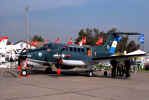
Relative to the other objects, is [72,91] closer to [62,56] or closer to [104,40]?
[62,56]

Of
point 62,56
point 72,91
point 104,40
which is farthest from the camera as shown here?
point 104,40

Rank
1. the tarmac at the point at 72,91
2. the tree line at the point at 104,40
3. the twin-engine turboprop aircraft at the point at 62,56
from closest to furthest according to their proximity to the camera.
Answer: the tarmac at the point at 72,91
the twin-engine turboprop aircraft at the point at 62,56
the tree line at the point at 104,40

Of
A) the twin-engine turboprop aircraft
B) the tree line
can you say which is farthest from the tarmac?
the tree line

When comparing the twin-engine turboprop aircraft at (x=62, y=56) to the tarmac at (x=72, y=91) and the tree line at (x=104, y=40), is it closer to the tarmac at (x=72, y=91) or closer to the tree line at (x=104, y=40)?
the tarmac at (x=72, y=91)

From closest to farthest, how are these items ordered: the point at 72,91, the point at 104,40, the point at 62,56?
the point at 72,91 → the point at 62,56 → the point at 104,40

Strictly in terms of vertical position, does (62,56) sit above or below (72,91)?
above

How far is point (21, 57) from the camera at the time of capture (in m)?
18.8

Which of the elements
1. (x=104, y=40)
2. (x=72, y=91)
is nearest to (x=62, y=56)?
(x=72, y=91)

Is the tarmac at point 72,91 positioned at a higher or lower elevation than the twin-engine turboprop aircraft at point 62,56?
lower

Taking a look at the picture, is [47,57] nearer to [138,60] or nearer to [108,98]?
[108,98]

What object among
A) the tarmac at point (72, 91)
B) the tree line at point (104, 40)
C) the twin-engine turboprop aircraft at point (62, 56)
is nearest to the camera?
the tarmac at point (72, 91)

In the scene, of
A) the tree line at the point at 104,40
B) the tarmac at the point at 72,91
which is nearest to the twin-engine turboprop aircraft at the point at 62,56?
the tarmac at the point at 72,91

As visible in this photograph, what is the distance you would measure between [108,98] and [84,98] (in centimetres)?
105

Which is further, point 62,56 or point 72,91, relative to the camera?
point 62,56
